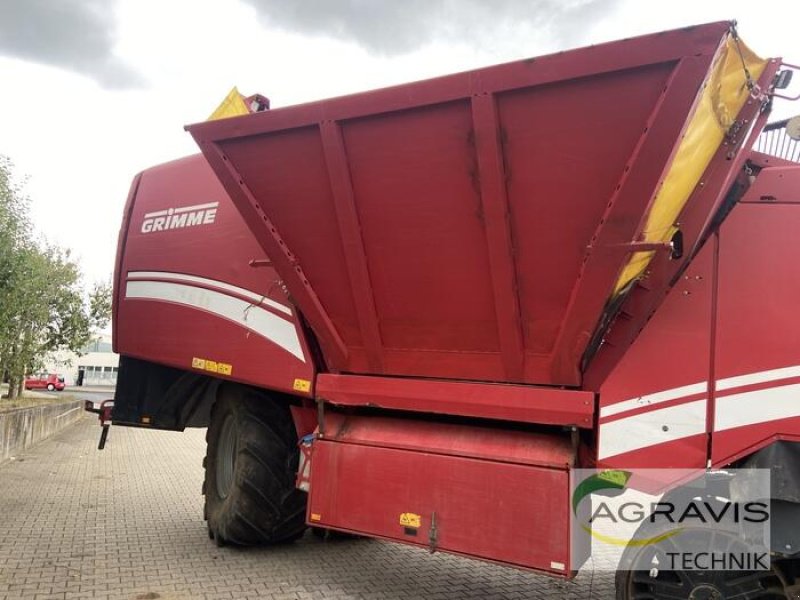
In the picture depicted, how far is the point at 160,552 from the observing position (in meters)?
5.03

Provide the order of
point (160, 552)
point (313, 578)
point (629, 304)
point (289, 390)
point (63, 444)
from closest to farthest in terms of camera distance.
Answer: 1. point (629, 304)
2. point (289, 390)
3. point (313, 578)
4. point (160, 552)
5. point (63, 444)

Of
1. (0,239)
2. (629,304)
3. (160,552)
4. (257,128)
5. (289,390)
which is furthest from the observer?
(0,239)

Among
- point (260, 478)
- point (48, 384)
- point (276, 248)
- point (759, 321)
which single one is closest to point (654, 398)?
point (759, 321)

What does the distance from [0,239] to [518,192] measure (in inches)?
390

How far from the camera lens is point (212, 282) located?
4906 mm

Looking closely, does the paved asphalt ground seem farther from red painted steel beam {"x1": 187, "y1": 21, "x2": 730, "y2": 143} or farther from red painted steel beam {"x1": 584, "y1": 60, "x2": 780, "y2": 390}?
red painted steel beam {"x1": 187, "y1": 21, "x2": 730, "y2": 143}

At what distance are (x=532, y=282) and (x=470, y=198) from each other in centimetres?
55

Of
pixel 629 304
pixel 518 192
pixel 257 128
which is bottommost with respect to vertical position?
pixel 629 304

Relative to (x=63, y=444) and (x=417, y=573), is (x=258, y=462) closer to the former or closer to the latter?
(x=417, y=573)

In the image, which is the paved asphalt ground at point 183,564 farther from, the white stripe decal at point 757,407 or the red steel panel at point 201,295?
the white stripe decal at point 757,407

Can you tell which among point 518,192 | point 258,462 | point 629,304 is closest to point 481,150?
point 518,192

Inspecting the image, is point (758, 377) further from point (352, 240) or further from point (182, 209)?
point (182, 209)

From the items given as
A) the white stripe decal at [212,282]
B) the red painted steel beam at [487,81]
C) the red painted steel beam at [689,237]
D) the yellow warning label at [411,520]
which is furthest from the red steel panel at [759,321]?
the white stripe decal at [212,282]

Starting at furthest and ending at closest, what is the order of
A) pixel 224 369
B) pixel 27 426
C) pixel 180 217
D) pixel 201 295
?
pixel 27 426, pixel 180 217, pixel 201 295, pixel 224 369
